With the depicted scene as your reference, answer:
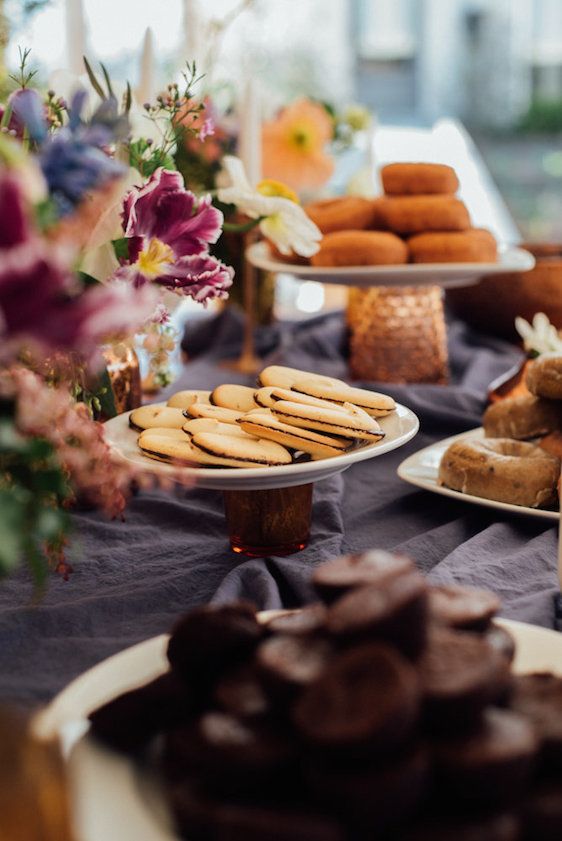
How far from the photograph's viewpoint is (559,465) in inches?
34.1

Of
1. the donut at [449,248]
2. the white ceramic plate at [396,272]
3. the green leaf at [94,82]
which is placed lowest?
the white ceramic plate at [396,272]

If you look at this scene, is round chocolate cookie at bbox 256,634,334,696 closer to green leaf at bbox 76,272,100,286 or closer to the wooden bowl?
green leaf at bbox 76,272,100,286

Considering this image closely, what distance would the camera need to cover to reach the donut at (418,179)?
1.36m

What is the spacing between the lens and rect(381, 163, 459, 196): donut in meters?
1.36

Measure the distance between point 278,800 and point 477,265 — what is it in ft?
3.28

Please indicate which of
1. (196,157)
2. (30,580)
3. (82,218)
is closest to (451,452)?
(30,580)

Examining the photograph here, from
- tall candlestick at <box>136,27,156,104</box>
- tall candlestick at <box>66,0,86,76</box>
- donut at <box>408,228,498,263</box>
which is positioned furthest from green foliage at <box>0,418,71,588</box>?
tall candlestick at <box>66,0,86,76</box>

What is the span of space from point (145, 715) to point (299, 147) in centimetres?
135

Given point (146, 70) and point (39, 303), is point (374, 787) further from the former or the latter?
point (146, 70)

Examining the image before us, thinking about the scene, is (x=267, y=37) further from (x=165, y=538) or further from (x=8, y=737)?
(x=8, y=737)

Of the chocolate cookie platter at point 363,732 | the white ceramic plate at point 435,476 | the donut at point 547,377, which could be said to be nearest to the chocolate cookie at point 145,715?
the chocolate cookie platter at point 363,732

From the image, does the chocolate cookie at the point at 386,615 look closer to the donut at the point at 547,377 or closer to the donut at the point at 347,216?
the donut at the point at 547,377

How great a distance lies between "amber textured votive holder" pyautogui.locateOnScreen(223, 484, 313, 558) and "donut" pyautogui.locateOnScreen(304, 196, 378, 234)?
0.63m

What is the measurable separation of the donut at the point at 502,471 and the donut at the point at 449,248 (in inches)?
16.8
